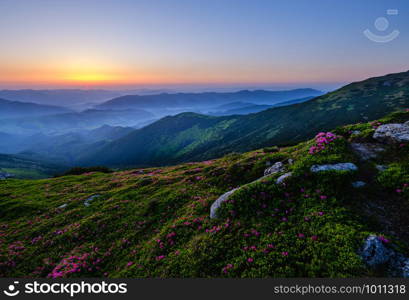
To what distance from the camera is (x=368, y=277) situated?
7.68 meters

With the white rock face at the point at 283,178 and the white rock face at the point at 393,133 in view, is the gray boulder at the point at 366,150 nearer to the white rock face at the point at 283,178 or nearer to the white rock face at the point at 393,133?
the white rock face at the point at 393,133

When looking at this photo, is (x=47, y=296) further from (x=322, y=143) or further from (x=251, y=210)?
(x=322, y=143)

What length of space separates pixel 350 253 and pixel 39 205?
38884 mm

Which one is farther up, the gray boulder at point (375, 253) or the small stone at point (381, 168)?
the small stone at point (381, 168)

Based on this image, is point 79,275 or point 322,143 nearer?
point 79,275

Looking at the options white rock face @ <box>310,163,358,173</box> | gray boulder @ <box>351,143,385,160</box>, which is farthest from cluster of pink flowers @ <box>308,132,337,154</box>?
white rock face @ <box>310,163,358,173</box>

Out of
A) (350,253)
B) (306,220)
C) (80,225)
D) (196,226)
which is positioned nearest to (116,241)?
(80,225)

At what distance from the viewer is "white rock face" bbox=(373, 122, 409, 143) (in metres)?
14.6
